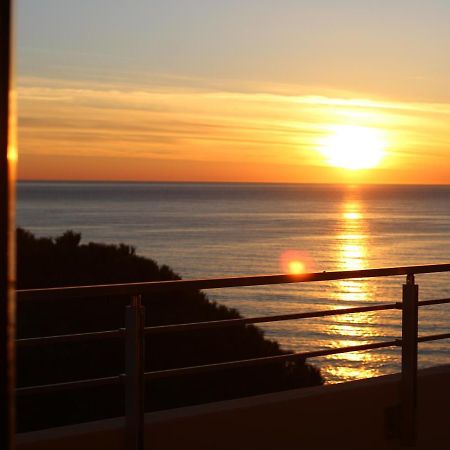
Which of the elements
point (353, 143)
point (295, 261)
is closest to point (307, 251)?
point (295, 261)

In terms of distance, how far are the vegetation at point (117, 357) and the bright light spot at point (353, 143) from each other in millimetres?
51491

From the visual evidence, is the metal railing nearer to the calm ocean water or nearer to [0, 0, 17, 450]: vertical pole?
[0, 0, 17, 450]: vertical pole

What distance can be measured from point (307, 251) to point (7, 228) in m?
58.8

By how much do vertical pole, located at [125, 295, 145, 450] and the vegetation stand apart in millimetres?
5791

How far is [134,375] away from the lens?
332cm

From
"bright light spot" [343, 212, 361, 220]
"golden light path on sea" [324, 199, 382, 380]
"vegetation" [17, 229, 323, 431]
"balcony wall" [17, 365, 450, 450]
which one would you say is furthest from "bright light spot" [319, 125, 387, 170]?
"balcony wall" [17, 365, 450, 450]

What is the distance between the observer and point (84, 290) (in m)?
3.03

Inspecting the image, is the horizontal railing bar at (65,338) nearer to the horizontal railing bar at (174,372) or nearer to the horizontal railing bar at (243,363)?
the horizontal railing bar at (174,372)

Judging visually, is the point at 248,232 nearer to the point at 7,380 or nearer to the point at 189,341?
the point at 189,341

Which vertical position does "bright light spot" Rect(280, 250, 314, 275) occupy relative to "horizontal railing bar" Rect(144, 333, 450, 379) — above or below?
below

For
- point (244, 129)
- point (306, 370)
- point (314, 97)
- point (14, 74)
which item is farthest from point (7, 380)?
point (244, 129)

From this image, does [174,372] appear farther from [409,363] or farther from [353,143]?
[353,143]

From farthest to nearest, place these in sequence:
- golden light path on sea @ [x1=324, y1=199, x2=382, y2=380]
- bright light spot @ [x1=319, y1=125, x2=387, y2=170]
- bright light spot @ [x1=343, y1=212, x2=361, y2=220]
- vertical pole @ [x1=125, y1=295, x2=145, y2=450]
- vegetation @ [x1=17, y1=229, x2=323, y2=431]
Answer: bright light spot @ [x1=343, y1=212, x2=361, y2=220] → bright light spot @ [x1=319, y1=125, x2=387, y2=170] → golden light path on sea @ [x1=324, y1=199, x2=382, y2=380] → vegetation @ [x1=17, y1=229, x2=323, y2=431] → vertical pole @ [x1=125, y1=295, x2=145, y2=450]

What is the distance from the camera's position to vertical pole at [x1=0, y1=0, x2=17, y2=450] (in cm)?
86
